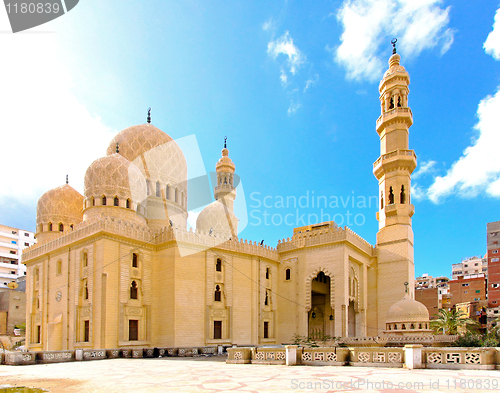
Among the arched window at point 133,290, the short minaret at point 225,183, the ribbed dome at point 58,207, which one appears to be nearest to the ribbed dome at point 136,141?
the ribbed dome at point 58,207

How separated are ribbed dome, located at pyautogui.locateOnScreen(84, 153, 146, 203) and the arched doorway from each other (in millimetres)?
14194

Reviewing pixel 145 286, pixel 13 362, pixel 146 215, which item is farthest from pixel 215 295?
pixel 13 362

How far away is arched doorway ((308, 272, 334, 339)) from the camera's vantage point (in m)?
29.9

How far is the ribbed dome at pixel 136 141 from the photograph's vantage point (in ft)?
95.6

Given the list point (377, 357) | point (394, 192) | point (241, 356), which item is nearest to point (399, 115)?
point (394, 192)

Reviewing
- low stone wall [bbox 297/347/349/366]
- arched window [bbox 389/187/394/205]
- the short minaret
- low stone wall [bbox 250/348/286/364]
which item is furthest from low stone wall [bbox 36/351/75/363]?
arched window [bbox 389/187/394/205]

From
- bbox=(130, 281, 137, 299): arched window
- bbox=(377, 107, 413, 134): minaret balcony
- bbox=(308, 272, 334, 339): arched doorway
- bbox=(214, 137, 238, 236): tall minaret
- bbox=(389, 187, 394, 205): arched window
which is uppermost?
bbox=(377, 107, 413, 134): minaret balcony

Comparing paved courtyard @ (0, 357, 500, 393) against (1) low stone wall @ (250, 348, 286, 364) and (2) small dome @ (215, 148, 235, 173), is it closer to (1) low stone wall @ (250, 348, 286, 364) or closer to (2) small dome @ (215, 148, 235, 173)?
(1) low stone wall @ (250, 348, 286, 364)

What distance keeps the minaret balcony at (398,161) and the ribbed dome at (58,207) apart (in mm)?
21941

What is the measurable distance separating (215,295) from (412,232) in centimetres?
1450

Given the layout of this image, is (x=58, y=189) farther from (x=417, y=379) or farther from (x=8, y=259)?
(x=8, y=259)

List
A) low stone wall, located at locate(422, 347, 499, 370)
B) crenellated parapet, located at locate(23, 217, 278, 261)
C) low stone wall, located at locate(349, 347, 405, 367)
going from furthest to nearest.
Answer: crenellated parapet, located at locate(23, 217, 278, 261), low stone wall, located at locate(349, 347, 405, 367), low stone wall, located at locate(422, 347, 499, 370)

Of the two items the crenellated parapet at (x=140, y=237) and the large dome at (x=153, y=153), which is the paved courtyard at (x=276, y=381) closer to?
the crenellated parapet at (x=140, y=237)

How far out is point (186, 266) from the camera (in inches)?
940
